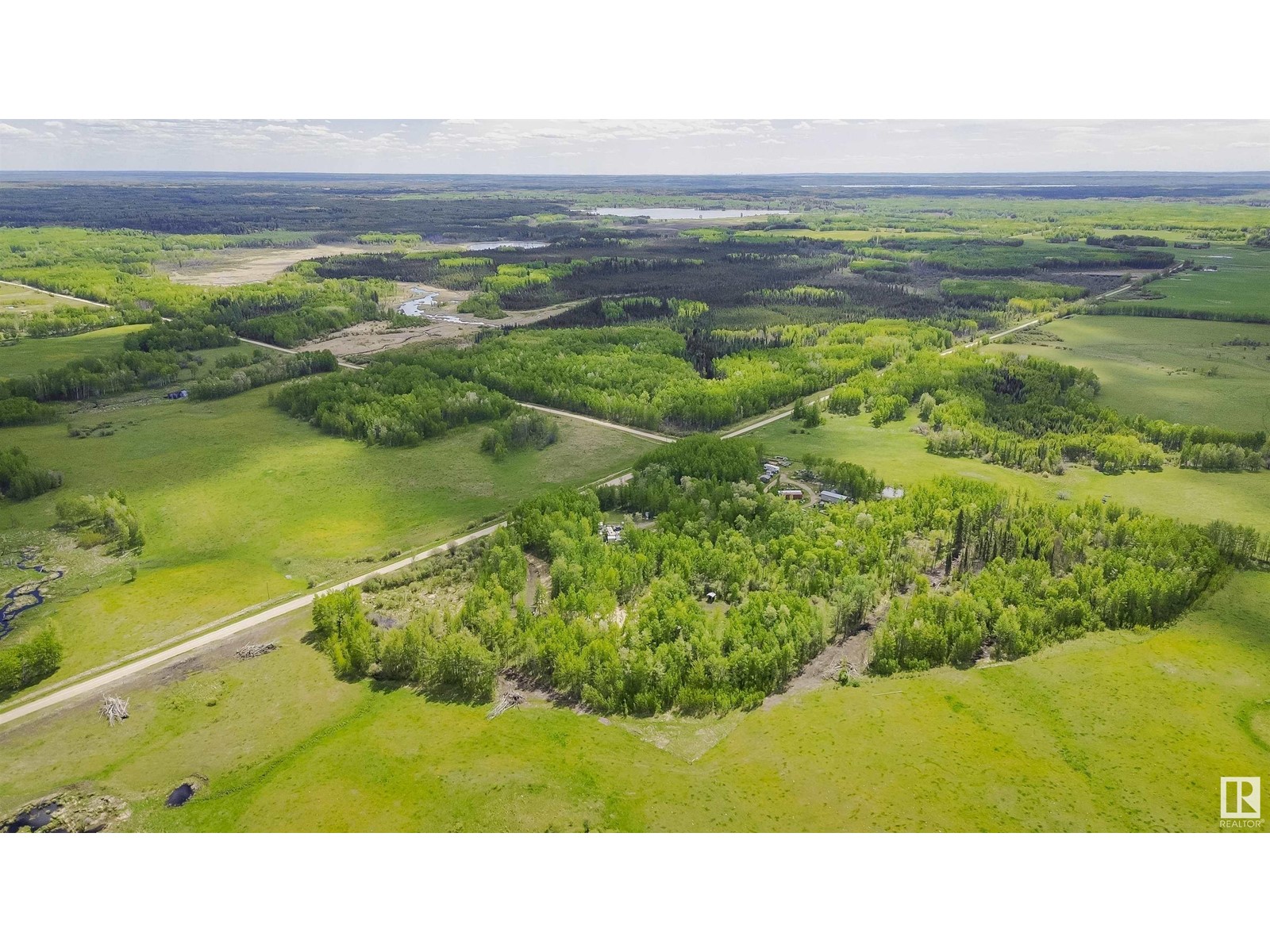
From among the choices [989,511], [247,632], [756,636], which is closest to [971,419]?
[989,511]

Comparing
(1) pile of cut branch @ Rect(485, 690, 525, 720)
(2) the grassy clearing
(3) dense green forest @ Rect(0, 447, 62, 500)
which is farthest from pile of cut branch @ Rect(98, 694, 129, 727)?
(2) the grassy clearing

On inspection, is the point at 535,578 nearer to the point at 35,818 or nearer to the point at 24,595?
the point at 35,818

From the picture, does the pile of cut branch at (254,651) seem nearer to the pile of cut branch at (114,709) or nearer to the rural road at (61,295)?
the pile of cut branch at (114,709)

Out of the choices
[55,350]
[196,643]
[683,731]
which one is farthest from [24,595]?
[55,350]

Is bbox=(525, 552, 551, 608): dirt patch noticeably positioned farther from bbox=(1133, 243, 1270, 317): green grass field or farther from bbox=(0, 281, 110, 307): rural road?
bbox=(0, 281, 110, 307): rural road

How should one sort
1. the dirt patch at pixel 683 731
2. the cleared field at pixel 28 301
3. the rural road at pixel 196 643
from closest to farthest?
the dirt patch at pixel 683 731 < the rural road at pixel 196 643 < the cleared field at pixel 28 301

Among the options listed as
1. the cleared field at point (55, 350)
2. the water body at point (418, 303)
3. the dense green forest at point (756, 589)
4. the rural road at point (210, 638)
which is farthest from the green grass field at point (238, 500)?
the water body at point (418, 303)
